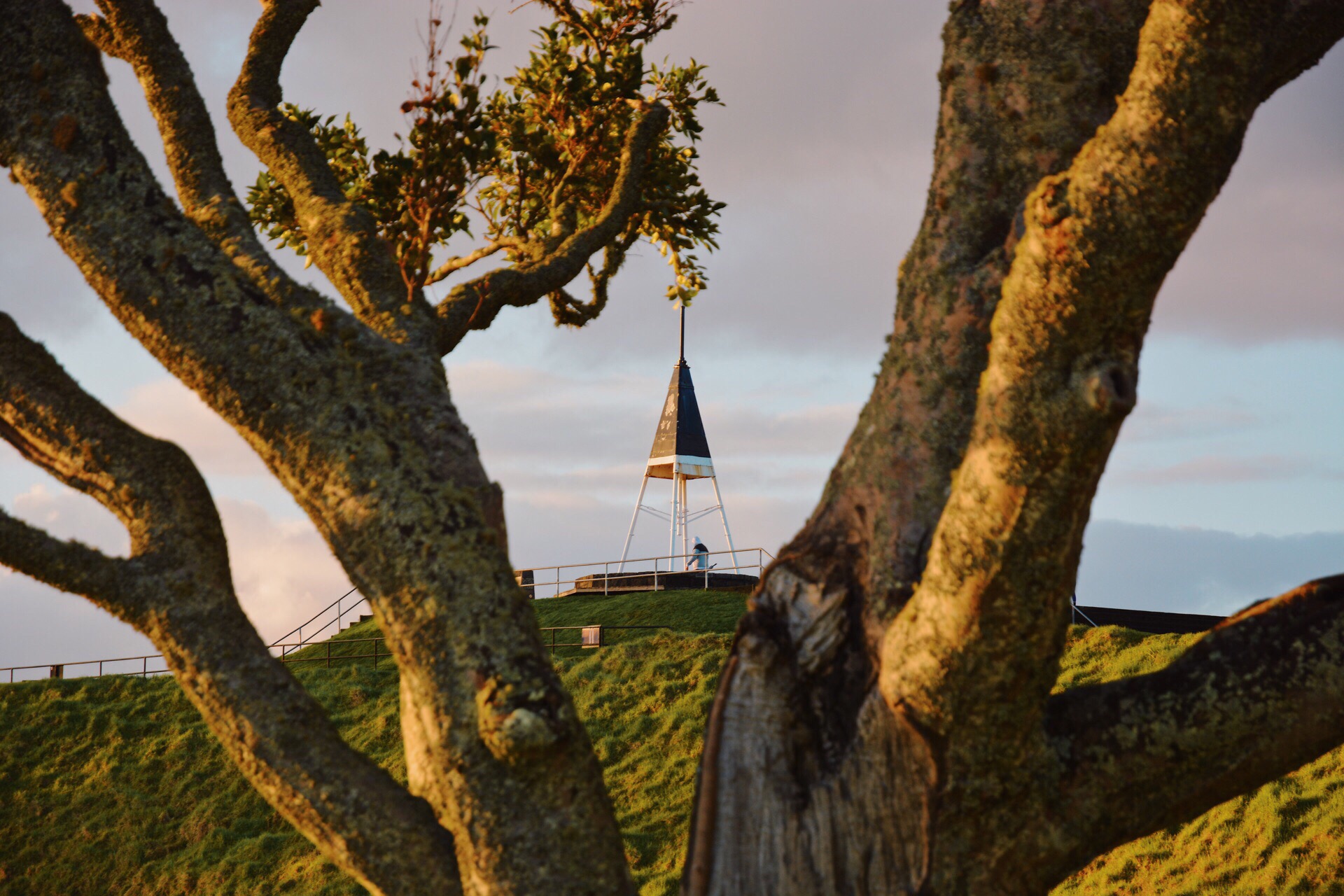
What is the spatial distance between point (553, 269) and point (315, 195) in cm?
195

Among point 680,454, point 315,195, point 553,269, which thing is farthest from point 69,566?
point 680,454

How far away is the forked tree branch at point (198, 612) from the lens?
4023 mm

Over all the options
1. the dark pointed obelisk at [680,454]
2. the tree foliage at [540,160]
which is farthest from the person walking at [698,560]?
the tree foliage at [540,160]

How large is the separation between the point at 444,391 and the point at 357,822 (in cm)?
187

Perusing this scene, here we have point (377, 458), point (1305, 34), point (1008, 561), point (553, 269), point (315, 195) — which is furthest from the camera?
point (553, 269)

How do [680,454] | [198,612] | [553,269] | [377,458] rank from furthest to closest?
[680,454] < [553,269] < [198,612] < [377,458]

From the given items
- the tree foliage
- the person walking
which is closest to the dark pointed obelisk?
the person walking

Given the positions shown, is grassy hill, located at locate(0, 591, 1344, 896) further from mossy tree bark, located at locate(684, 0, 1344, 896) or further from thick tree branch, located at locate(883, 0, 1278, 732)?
thick tree branch, located at locate(883, 0, 1278, 732)

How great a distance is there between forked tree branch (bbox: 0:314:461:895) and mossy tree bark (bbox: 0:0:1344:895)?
13mm

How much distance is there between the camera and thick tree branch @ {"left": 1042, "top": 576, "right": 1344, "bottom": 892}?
387 centimetres

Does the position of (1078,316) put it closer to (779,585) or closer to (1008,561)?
(1008,561)

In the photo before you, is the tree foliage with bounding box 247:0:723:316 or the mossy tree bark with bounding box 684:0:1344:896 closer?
the mossy tree bark with bounding box 684:0:1344:896

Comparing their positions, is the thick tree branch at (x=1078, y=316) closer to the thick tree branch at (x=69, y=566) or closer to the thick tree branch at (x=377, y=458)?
the thick tree branch at (x=377, y=458)

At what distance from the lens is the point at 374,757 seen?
55.2ft
